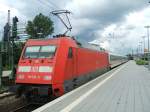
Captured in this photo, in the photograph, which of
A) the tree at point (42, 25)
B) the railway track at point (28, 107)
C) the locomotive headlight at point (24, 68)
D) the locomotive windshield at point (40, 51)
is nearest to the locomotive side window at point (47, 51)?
the locomotive windshield at point (40, 51)

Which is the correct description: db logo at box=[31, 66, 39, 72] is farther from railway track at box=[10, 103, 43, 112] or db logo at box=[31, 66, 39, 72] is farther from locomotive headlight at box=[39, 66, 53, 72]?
railway track at box=[10, 103, 43, 112]

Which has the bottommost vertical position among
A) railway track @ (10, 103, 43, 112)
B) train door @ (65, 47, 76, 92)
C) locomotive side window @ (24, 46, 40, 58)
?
railway track @ (10, 103, 43, 112)

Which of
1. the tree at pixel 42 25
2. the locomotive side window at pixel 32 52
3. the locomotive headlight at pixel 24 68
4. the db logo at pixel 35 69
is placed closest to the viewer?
the db logo at pixel 35 69

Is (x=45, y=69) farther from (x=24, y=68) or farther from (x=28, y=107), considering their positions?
(x=28, y=107)

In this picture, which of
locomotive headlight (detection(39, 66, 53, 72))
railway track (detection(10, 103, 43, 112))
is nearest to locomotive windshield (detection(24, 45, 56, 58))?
locomotive headlight (detection(39, 66, 53, 72))

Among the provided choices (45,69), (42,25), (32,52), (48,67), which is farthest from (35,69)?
(42,25)

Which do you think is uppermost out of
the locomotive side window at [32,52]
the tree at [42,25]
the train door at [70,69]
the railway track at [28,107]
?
the tree at [42,25]

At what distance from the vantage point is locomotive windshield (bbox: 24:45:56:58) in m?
15.9

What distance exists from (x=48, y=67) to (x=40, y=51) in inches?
53.8

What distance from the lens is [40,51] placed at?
641 inches

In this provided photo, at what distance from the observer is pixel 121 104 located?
1174 centimetres

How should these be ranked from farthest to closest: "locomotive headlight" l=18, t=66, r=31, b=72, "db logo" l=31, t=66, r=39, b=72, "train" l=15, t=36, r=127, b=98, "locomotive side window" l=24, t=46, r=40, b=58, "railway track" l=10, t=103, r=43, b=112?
"locomotive side window" l=24, t=46, r=40, b=58
"locomotive headlight" l=18, t=66, r=31, b=72
"db logo" l=31, t=66, r=39, b=72
"railway track" l=10, t=103, r=43, b=112
"train" l=15, t=36, r=127, b=98

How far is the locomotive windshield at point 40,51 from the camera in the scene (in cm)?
1590

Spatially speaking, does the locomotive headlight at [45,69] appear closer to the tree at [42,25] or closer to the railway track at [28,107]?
the railway track at [28,107]
